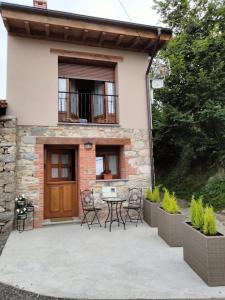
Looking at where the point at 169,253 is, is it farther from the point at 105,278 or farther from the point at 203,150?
the point at 203,150

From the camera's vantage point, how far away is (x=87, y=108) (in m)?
8.46

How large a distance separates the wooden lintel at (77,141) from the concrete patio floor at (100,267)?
2464 millimetres

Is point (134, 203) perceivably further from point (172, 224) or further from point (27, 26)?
point (27, 26)

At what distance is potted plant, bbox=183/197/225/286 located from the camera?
313 cm

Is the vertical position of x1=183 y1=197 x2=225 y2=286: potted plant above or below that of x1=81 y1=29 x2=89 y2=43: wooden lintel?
below

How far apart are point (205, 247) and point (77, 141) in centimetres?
476

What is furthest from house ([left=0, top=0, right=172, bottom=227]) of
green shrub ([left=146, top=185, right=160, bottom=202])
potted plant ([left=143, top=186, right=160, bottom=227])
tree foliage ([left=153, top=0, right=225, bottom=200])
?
tree foliage ([left=153, top=0, right=225, bottom=200])

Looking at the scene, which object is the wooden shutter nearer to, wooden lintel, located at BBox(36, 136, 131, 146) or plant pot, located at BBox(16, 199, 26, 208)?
wooden lintel, located at BBox(36, 136, 131, 146)

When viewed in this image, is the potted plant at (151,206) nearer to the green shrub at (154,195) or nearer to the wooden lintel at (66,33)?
the green shrub at (154,195)

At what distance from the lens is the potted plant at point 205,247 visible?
3129 mm

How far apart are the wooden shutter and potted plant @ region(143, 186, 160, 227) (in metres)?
3.89

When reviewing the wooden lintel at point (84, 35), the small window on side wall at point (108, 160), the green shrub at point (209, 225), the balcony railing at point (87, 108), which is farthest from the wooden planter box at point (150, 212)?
the wooden lintel at point (84, 35)

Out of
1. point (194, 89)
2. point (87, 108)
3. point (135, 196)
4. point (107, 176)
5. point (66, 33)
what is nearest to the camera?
point (66, 33)

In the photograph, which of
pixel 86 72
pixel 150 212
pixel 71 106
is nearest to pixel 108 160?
pixel 71 106
